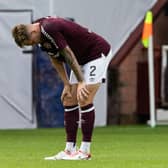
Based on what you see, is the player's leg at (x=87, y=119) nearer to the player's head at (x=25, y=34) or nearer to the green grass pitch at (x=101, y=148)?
the green grass pitch at (x=101, y=148)

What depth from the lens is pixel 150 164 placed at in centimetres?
834

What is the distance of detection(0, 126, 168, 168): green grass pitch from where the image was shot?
8.41 metres

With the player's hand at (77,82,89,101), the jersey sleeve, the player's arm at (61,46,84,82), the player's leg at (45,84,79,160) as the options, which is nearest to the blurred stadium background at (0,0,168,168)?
the player's leg at (45,84,79,160)

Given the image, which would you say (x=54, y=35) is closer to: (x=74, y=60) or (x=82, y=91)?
(x=74, y=60)

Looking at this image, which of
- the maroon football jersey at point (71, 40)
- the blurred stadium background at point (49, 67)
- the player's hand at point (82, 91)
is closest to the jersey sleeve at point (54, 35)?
the maroon football jersey at point (71, 40)

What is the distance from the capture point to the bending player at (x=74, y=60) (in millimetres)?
8492

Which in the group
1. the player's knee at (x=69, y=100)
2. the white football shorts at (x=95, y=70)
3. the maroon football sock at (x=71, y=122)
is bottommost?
the maroon football sock at (x=71, y=122)

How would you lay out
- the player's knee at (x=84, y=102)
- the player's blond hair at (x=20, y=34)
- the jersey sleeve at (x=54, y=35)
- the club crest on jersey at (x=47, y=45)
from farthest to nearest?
the player's knee at (x=84, y=102), the club crest on jersey at (x=47, y=45), the jersey sleeve at (x=54, y=35), the player's blond hair at (x=20, y=34)

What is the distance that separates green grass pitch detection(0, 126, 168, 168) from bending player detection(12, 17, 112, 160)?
0.32m

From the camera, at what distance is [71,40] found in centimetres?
880

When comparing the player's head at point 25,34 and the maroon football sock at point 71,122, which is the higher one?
the player's head at point 25,34

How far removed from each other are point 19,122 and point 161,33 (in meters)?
4.45

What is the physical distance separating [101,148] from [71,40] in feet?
7.62

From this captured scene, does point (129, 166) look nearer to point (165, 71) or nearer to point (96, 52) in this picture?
point (96, 52)
